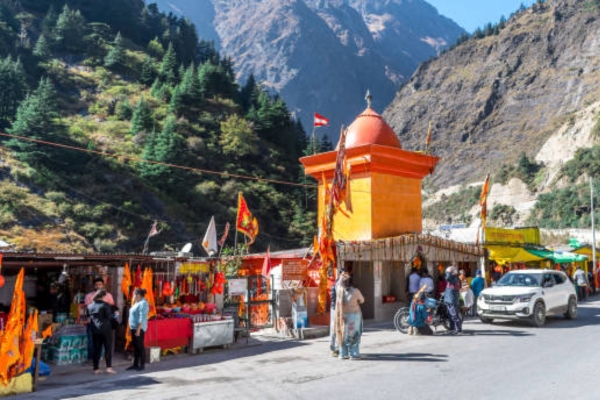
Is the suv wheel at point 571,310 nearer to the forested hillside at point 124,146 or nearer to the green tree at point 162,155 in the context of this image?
the forested hillside at point 124,146

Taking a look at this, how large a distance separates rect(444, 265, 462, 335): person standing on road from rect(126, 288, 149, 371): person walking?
792 cm

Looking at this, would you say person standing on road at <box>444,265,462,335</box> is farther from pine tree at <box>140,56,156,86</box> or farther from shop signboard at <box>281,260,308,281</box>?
pine tree at <box>140,56,156,86</box>

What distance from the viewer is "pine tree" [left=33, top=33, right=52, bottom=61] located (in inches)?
2881

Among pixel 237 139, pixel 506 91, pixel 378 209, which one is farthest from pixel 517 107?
pixel 378 209

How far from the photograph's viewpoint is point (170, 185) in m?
52.0

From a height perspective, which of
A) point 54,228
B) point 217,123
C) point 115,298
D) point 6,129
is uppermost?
point 217,123

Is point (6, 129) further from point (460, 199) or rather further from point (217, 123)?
point (460, 199)

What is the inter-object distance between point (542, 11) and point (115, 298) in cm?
15918

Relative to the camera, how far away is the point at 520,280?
16594mm

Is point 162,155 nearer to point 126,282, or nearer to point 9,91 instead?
point 9,91

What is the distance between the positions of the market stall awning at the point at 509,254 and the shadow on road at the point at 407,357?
584 inches

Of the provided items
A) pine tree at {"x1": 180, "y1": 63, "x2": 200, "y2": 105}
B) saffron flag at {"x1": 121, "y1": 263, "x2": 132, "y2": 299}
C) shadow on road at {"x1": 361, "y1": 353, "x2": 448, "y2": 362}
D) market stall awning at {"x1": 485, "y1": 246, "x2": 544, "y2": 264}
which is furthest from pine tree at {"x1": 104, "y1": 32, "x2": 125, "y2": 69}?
shadow on road at {"x1": 361, "y1": 353, "x2": 448, "y2": 362}

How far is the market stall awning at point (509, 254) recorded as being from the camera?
24.9 metres

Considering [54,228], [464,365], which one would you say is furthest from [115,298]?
[54,228]
